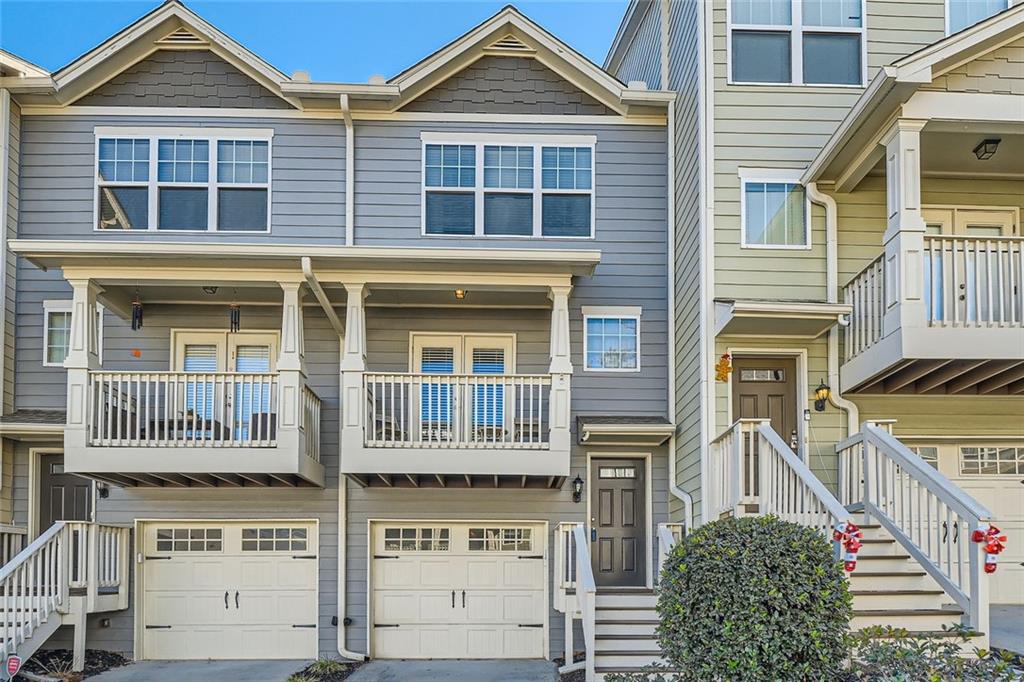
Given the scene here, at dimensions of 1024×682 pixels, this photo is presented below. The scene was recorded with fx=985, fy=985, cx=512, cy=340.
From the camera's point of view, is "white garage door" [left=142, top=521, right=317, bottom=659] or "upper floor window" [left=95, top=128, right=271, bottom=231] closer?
"white garage door" [left=142, top=521, right=317, bottom=659]

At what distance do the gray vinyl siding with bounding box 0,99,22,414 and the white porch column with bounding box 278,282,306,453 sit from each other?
381 cm

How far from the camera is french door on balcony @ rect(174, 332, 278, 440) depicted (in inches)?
422

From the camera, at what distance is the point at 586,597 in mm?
9781

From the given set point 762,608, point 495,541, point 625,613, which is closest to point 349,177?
point 495,541

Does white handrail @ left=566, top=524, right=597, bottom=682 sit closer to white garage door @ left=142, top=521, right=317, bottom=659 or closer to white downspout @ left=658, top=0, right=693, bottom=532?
white downspout @ left=658, top=0, right=693, bottom=532

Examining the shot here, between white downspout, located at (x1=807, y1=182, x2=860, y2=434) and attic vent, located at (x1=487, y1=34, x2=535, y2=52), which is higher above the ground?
attic vent, located at (x1=487, y1=34, x2=535, y2=52)

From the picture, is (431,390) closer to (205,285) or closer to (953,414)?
(205,285)

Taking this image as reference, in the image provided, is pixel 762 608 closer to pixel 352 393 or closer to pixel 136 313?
pixel 352 393

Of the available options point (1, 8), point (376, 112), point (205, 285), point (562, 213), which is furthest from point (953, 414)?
point (1, 8)

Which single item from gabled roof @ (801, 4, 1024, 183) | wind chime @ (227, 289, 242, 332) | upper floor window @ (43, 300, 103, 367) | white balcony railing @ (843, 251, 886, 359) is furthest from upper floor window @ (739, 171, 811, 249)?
upper floor window @ (43, 300, 103, 367)

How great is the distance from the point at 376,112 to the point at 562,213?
269 cm

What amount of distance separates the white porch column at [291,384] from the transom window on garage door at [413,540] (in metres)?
1.99

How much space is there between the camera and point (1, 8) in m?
12.8

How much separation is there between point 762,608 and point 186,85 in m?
9.87
